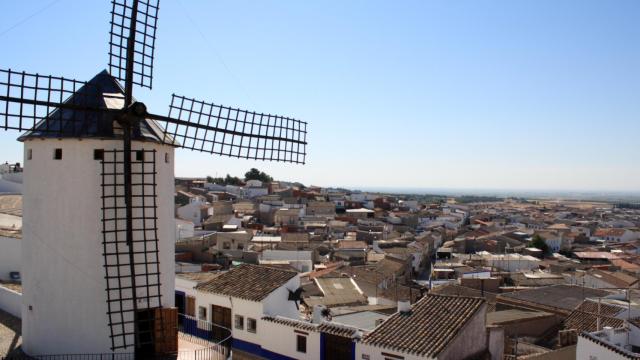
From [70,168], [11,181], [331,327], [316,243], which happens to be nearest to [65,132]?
[70,168]

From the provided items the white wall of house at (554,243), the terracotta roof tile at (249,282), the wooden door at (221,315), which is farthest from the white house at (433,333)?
the white wall of house at (554,243)

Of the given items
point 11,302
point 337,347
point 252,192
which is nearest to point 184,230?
point 11,302

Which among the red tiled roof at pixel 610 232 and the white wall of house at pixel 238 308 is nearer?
the white wall of house at pixel 238 308

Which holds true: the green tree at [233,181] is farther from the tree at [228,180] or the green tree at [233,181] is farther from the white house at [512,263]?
the white house at [512,263]

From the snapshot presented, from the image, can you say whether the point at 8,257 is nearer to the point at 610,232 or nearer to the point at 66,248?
the point at 66,248

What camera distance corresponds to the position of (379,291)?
89.9 ft

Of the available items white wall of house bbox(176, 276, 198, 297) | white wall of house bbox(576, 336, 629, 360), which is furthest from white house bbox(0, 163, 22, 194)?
white wall of house bbox(576, 336, 629, 360)

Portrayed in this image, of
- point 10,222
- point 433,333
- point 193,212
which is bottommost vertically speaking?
point 433,333

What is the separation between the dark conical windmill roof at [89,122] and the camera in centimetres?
931

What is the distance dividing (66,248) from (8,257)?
8.07m

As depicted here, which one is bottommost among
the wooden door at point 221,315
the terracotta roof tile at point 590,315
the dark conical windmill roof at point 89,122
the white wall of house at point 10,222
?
the terracotta roof tile at point 590,315

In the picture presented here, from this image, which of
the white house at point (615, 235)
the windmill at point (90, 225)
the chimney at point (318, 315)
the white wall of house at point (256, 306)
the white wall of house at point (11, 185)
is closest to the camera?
the windmill at point (90, 225)

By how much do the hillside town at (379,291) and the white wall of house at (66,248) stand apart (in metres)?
1.48

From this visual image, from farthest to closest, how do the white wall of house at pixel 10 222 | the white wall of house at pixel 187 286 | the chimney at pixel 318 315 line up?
the white wall of house at pixel 10 222
the white wall of house at pixel 187 286
the chimney at pixel 318 315
